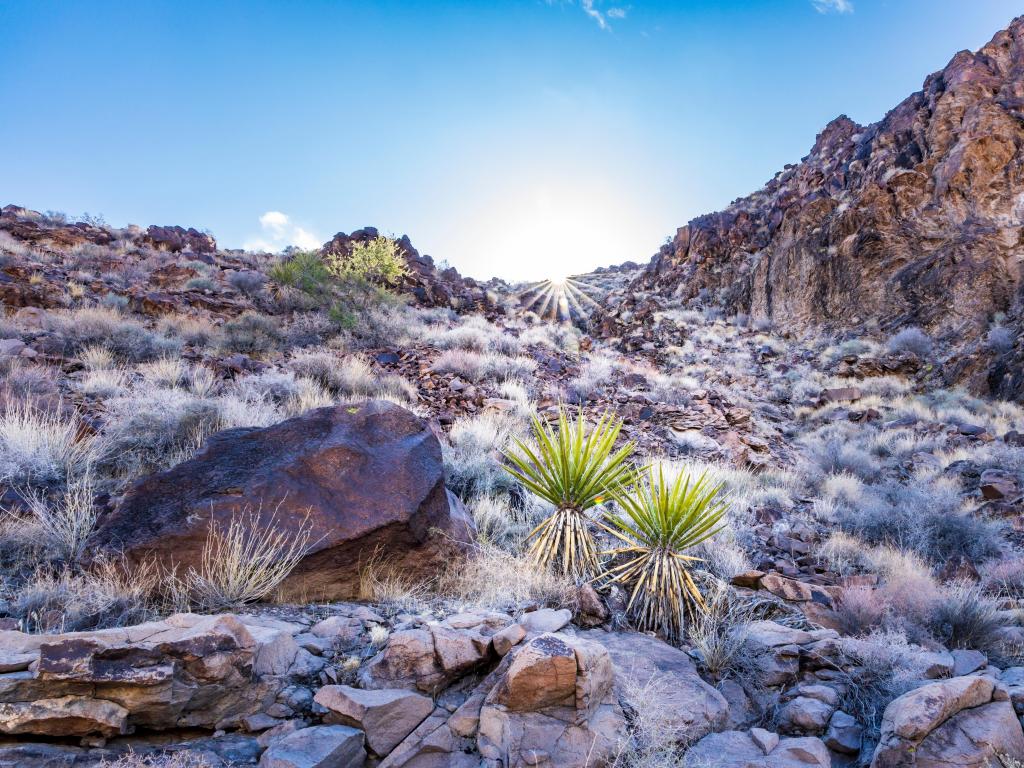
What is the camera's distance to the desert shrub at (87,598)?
3.14 metres

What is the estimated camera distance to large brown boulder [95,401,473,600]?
4039 mm

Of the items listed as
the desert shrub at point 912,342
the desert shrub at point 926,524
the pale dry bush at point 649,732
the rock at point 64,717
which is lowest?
the desert shrub at point 926,524

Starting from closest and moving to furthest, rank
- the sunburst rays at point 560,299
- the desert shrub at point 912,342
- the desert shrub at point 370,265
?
1. the desert shrub at point 912,342
2. the desert shrub at point 370,265
3. the sunburst rays at point 560,299

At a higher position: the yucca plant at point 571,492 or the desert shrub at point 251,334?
the desert shrub at point 251,334

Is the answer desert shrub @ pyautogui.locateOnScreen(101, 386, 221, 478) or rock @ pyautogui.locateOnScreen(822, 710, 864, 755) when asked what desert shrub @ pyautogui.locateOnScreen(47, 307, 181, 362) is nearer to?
desert shrub @ pyautogui.locateOnScreen(101, 386, 221, 478)

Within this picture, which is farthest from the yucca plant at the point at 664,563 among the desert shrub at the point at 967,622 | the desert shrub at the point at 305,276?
the desert shrub at the point at 305,276

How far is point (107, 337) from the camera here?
1025 centimetres

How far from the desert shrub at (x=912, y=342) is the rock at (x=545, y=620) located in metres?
17.9

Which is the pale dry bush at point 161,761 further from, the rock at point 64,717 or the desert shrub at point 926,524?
the desert shrub at point 926,524

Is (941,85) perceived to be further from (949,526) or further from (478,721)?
(478,721)

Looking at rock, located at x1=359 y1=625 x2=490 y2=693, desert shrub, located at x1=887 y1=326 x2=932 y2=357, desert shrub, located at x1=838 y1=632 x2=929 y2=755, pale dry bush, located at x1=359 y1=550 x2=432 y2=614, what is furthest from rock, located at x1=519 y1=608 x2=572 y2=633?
desert shrub, located at x1=887 y1=326 x2=932 y2=357

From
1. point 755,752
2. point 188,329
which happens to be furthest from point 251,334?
point 755,752

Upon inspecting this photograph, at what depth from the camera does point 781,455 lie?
10.8 meters

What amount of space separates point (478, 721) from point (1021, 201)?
24638 millimetres
